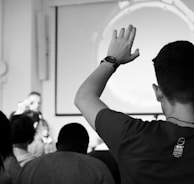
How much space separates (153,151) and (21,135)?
162cm

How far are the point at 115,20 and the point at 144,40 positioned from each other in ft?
1.63

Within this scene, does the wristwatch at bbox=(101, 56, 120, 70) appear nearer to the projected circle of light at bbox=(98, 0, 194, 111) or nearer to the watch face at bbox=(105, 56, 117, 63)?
the watch face at bbox=(105, 56, 117, 63)

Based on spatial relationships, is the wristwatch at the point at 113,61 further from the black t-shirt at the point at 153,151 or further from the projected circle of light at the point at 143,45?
the projected circle of light at the point at 143,45

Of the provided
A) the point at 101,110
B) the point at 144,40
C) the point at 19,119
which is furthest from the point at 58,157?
the point at 144,40

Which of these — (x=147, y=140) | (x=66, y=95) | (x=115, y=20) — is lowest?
(x=66, y=95)

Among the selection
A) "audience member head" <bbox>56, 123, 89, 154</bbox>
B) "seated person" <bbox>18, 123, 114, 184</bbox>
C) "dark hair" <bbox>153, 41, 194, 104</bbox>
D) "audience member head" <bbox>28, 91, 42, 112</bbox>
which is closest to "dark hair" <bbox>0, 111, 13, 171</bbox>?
"seated person" <bbox>18, 123, 114, 184</bbox>

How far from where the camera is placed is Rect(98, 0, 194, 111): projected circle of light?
5219mm

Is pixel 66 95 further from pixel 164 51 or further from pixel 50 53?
pixel 164 51

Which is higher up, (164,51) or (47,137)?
(164,51)

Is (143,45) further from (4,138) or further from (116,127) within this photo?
(116,127)

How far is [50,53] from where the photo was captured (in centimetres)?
586

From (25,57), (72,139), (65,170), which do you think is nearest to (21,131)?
(72,139)

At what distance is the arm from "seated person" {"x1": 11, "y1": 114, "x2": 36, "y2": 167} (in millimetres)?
1482

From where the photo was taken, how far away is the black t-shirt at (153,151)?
91cm
